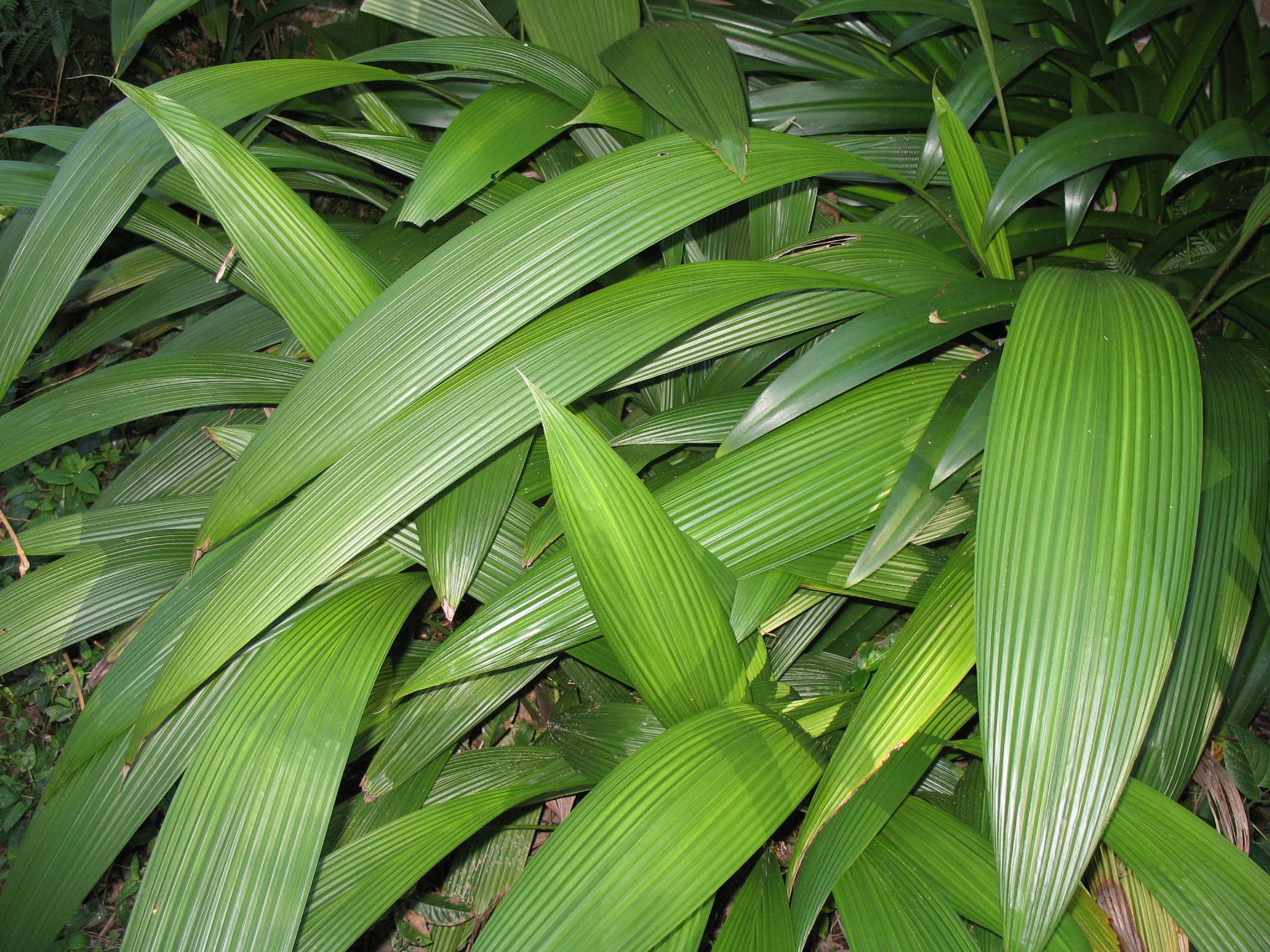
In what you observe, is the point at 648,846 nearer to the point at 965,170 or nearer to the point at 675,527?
the point at 675,527

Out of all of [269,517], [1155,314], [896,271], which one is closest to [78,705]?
[269,517]

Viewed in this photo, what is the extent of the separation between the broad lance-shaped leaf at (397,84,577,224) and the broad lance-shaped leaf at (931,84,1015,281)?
414mm

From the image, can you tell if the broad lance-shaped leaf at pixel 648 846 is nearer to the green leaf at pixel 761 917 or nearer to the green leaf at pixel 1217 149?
the green leaf at pixel 761 917

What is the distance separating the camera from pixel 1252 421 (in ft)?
2.45

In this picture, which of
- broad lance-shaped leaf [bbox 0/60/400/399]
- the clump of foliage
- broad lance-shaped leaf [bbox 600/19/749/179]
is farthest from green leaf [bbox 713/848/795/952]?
broad lance-shaped leaf [bbox 0/60/400/399]

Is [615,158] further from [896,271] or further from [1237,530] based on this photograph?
[1237,530]

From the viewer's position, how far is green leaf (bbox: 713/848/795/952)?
24.7 inches

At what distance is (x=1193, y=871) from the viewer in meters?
0.58

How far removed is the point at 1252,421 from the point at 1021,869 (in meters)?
0.52

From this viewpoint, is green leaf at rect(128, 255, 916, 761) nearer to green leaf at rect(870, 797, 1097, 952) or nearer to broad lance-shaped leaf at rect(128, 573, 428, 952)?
broad lance-shaped leaf at rect(128, 573, 428, 952)

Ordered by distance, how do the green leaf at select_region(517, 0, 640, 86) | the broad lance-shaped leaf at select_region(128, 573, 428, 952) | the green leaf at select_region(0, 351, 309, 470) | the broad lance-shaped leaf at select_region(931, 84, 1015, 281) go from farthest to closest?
the green leaf at select_region(517, 0, 640, 86)
the green leaf at select_region(0, 351, 309, 470)
the broad lance-shaped leaf at select_region(931, 84, 1015, 281)
the broad lance-shaped leaf at select_region(128, 573, 428, 952)

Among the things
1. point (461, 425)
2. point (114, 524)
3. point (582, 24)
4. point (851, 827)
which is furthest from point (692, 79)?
point (114, 524)

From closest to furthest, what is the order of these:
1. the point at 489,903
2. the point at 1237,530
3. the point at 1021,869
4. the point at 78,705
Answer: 1. the point at 1021,869
2. the point at 1237,530
3. the point at 489,903
4. the point at 78,705

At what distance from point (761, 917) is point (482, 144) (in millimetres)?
805
